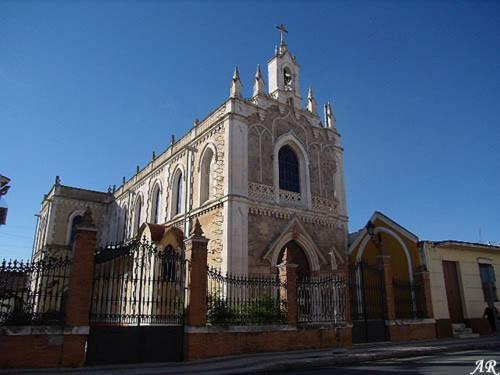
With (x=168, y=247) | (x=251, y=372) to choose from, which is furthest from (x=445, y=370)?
(x=168, y=247)

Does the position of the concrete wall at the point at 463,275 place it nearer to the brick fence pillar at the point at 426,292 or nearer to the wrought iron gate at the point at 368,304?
the brick fence pillar at the point at 426,292

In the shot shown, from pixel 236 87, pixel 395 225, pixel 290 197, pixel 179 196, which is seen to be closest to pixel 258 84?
pixel 236 87

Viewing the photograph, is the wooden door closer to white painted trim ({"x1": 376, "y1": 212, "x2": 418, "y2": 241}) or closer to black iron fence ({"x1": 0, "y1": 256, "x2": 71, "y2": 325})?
white painted trim ({"x1": 376, "y1": 212, "x2": 418, "y2": 241})

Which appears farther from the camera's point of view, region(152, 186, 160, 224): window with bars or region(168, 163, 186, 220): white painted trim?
region(152, 186, 160, 224): window with bars

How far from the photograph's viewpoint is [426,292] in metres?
17.6

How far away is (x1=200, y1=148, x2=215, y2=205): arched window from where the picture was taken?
21097 mm

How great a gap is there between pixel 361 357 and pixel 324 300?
387cm

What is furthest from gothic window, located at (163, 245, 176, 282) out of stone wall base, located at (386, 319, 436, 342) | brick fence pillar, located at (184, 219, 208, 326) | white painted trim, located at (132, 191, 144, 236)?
white painted trim, located at (132, 191, 144, 236)

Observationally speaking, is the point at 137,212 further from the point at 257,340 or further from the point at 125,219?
the point at 257,340

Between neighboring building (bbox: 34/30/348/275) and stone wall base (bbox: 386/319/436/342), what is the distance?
445 cm

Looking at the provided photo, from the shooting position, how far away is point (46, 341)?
9.31m

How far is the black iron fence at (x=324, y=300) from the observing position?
1441 centimetres

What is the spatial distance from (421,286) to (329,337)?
6.02m

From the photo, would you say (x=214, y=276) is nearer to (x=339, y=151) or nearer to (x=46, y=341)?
(x=46, y=341)
